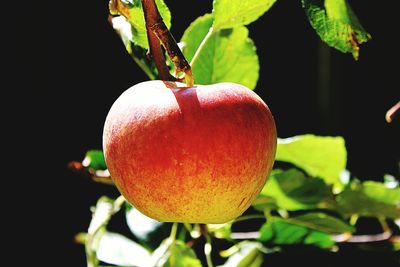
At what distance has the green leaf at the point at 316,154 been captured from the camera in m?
0.69

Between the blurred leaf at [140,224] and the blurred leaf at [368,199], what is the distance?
234mm

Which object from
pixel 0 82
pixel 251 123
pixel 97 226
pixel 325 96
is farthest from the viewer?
pixel 325 96

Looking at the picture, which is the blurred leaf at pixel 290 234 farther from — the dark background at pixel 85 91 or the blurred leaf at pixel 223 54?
the dark background at pixel 85 91

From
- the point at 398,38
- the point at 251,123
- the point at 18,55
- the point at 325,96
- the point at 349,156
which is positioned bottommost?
the point at 349,156

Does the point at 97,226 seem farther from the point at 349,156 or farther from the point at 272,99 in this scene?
the point at 349,156

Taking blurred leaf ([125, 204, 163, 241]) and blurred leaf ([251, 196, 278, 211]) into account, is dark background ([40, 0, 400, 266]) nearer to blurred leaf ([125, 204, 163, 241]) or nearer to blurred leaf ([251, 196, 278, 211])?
blurred leaf ([125, 204, 163, 241])

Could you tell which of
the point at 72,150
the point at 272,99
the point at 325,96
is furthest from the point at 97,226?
the point at 325,96

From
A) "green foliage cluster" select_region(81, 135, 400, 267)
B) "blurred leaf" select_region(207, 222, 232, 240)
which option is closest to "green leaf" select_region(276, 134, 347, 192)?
"green foliage cluster" select_region(81, 135, 400, 267)

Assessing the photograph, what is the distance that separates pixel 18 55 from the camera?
134cm

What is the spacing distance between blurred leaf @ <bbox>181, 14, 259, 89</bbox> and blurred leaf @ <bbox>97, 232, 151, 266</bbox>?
23 centimetres

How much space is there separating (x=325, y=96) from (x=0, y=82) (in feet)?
3.81

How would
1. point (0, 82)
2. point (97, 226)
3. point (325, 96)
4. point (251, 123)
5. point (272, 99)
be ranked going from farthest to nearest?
point (325, 96)
point (272, 99)
point (0, 82)
point (97, 226)
point (251, 123)

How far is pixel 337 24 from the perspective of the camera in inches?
16.9

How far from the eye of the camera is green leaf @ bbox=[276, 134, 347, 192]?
2.26 ft
